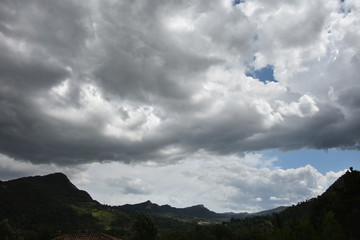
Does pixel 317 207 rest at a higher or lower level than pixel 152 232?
higher

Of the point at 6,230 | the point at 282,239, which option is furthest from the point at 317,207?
the point at 6,230

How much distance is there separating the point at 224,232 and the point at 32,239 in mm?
79542

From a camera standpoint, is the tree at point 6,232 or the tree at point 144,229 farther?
the tree at point 6,232

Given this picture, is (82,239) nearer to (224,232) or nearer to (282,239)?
(282,239)

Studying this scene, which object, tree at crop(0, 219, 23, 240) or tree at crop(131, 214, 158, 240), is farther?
tree at crop(0, 219, 23, 240)

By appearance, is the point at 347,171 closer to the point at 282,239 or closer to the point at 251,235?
the point at 282,239

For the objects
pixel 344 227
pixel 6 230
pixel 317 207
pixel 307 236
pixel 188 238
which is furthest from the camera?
pixel 188 238

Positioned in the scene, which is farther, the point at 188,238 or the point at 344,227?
the point at 188,238

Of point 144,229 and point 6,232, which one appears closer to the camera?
point 144,229

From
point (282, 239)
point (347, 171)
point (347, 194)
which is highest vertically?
point (347, 171)

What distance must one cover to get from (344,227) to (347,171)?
12.7 metres

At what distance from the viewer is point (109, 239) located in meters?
80.3

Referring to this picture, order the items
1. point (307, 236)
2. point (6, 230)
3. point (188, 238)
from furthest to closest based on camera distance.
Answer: point (188, 238)
point (6, 230)
point (307, 236)

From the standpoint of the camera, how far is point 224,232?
498 feet
